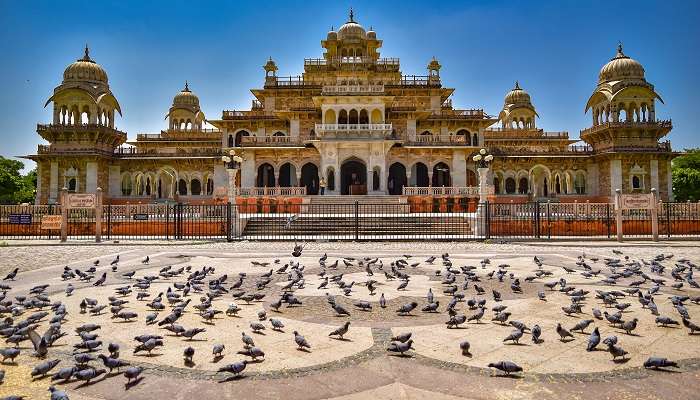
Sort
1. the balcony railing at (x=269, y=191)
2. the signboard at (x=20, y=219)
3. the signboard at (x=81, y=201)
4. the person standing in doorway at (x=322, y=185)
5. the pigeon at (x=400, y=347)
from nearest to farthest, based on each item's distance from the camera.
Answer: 1. the pigeon at (x=400, y=347)
2. the signboard at (x=81, y=201)
3. the signboard at (x=20, y=219)
4. the balcony railing at (x=269, y=191)
5. the person standing in doorway at (x=322, y=185)

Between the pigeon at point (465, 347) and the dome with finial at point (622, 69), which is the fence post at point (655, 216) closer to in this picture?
the pigeon at point (465, 347)

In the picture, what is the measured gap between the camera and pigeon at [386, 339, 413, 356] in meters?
3.87

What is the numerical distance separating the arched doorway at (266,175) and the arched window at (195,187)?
6.85 m

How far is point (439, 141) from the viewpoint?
1330 inches

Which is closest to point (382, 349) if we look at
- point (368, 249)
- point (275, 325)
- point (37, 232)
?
point (275, 325)

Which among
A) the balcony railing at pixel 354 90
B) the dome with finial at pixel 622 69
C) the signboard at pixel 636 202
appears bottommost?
the signboard at pixel 636 202

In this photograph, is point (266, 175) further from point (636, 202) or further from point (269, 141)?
point (636, 202)

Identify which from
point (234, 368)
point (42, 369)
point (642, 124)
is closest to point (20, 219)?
Result: point (42, 369)

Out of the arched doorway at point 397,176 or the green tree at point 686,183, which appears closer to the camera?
the arched doorway at point 397,176

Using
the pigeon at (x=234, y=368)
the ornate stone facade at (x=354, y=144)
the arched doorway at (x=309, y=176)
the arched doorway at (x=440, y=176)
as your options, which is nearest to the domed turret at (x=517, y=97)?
the ornate stone facade at (x=354, y=144)

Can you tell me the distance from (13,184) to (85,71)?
18279 mm

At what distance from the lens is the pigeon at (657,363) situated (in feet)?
11.6

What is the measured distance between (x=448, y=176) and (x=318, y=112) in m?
11.7

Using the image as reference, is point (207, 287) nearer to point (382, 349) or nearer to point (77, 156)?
point (382, 349)
